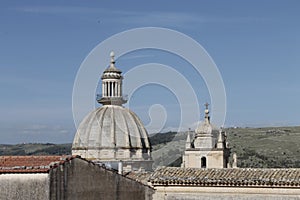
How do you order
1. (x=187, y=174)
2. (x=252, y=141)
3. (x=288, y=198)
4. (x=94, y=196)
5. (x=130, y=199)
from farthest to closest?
(x=252, y=141), (x=187, y=174), (x=288, y=198), (x=130, y=199), (x=94, y=196)

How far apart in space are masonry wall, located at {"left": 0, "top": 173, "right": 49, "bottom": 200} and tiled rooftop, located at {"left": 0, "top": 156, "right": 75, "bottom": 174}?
129 mm

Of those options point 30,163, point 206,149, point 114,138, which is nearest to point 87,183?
point 30,163

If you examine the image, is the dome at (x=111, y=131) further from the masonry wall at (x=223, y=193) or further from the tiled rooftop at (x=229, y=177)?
the masonry wall at (x=223, y=193)

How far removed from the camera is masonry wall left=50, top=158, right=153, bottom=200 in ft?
57.0

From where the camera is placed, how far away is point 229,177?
2581 cm

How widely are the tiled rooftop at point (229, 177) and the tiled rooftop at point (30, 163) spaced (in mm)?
8423

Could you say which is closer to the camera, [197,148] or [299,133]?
[197,148]

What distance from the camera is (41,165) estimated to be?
1759 centimetres

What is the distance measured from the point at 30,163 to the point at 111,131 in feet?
77.1

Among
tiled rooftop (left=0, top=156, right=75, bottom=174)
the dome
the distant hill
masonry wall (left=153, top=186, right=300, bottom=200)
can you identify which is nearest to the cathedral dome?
the dome

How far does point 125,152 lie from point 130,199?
65.9 ft

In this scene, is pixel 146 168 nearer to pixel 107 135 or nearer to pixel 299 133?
pixel 107 135

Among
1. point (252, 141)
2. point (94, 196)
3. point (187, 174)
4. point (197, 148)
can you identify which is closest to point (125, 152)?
point (197, 148)

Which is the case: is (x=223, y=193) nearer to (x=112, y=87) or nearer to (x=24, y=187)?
(x=24, y=187)
